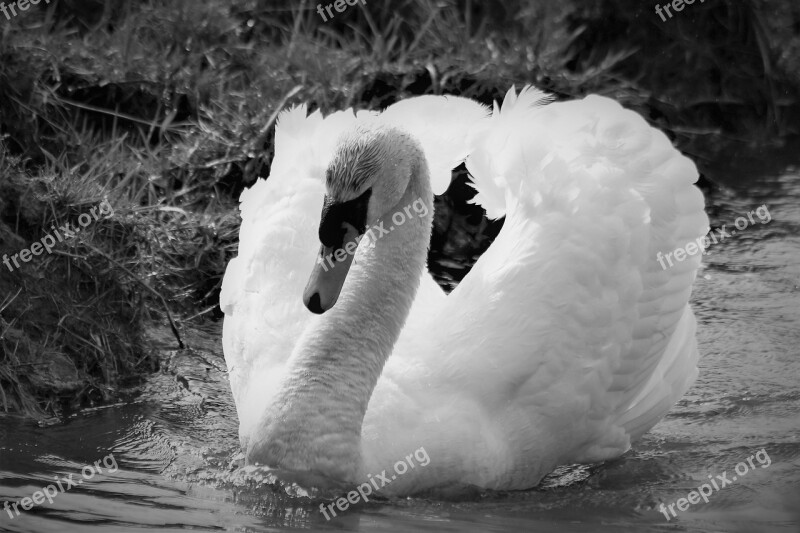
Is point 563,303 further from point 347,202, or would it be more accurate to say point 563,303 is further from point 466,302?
point 347,202

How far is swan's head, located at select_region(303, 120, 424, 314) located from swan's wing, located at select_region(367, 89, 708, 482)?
55 cm

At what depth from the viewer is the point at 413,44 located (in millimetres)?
8289

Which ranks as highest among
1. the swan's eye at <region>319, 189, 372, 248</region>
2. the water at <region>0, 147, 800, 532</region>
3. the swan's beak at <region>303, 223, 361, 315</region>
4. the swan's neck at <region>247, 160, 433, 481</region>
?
the swan's eye at <region>319, 189, 372, 248</region>

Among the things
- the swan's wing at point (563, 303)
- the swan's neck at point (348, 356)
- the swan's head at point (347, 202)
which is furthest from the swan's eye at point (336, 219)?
the swan's wing at point (563, 303)

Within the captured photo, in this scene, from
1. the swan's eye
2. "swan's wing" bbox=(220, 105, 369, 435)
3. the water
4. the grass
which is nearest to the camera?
the water

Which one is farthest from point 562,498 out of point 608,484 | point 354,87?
point 354,87

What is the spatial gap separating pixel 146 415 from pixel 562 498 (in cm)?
174

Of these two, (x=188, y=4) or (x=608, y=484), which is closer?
(x=608, y=484)

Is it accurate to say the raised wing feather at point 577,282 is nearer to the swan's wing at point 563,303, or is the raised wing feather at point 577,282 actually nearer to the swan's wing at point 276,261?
the swan's wing at point 563,303

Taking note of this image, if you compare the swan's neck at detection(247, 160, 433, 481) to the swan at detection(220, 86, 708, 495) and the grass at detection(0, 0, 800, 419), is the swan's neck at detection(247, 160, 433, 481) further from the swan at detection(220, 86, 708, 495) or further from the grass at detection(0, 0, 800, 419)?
the grass at detection(0, 0, 800, 419)

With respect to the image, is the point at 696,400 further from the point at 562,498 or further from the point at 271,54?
the point at 271,54

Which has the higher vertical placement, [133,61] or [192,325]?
[133,61]

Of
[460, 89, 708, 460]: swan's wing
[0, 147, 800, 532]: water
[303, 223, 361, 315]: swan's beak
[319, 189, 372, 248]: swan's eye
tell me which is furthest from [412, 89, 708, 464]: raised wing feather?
[319, 189, 372, 248]: swan's eye

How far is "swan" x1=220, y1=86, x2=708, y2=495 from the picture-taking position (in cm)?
464
